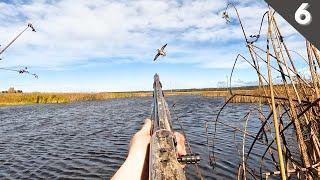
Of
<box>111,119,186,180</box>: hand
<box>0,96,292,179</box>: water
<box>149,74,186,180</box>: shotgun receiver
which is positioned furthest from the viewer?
<box>0,96,292,179</box>: water

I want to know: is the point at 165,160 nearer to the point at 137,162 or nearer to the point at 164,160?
the point at 164,160

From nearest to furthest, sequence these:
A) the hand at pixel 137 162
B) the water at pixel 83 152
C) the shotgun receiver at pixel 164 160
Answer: the shotgun receiver at pixel 164 160, the hand at pixel 137 162, the water at pixel 83 152

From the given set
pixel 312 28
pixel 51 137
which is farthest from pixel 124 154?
pixel 312 28

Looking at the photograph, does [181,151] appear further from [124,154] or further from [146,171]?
[124,154]

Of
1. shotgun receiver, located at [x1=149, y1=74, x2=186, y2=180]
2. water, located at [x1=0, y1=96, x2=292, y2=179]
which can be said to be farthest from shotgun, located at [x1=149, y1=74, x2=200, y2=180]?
water, located at [x1=0, y1=96, x2=292, y2=179]

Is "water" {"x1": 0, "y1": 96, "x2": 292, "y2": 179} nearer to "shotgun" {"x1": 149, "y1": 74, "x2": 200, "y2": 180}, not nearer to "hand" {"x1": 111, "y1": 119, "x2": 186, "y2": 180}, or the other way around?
"hand" {"x1": 111, "y1": 119, "x2": 186, "y2": 180}

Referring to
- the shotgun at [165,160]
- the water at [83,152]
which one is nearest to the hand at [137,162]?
the shotgun at [165,160]

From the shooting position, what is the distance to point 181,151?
311 cm

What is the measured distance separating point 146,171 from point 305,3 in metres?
1.60

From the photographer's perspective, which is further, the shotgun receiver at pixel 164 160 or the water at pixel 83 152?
the water at pixel 83 152

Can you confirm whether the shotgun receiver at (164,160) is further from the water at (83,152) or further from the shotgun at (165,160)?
the water at (83,152)

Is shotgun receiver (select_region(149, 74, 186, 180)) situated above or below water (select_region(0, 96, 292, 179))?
above

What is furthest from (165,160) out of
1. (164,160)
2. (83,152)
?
(83,152)

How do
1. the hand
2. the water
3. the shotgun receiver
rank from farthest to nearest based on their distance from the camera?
the water < the hand < the shotgun receiver
